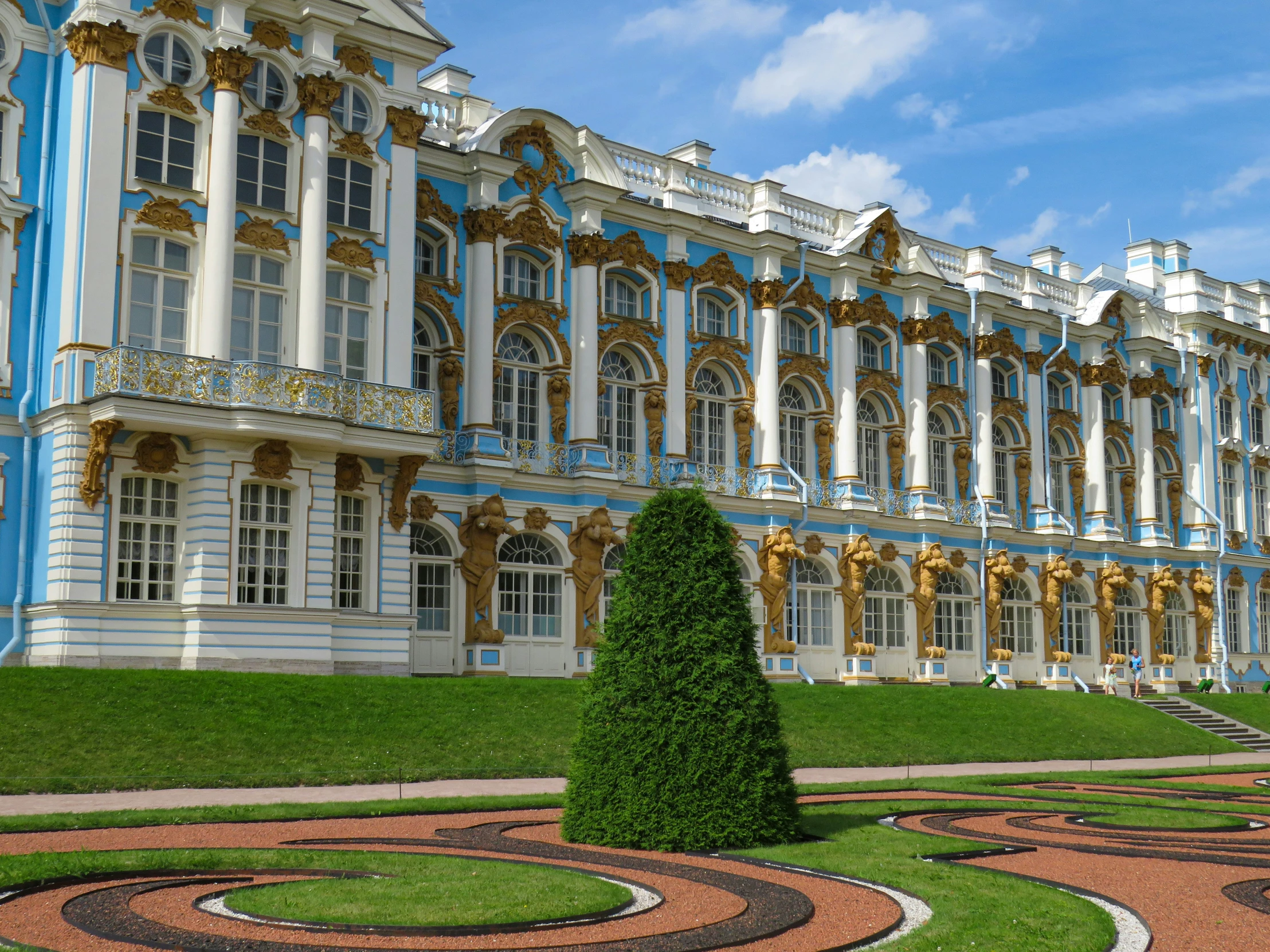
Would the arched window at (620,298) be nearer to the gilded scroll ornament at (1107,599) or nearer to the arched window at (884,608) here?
the arched window at (884,608)

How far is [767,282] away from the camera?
119 feet

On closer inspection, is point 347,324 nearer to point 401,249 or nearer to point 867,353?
point 401,249

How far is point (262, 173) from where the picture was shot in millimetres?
26062

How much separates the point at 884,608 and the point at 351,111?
1921 centimetres

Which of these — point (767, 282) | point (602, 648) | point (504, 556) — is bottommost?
point (602, 648)

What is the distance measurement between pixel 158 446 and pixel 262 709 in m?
5.70

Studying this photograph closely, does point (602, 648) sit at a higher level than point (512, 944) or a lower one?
higher

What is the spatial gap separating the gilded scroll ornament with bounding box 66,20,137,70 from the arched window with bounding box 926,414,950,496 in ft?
79.7

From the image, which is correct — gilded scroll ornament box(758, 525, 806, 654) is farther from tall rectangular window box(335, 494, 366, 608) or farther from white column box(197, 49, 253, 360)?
white column box(197, 49, 253, 360)

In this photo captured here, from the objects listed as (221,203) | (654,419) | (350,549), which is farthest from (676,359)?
(221,203)

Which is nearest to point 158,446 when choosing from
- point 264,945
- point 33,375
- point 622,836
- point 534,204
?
point 33,375

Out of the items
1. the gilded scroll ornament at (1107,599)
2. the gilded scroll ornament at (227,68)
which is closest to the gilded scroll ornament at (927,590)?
the gilded scroll ornament at (1107,599)

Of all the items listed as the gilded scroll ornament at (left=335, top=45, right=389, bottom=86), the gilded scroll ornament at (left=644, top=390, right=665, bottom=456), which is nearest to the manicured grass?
the gilded scroll ornament at (left=335, top=45, right=389, bottom=86)

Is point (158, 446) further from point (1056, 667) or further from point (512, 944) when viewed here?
point (1056, 667)
